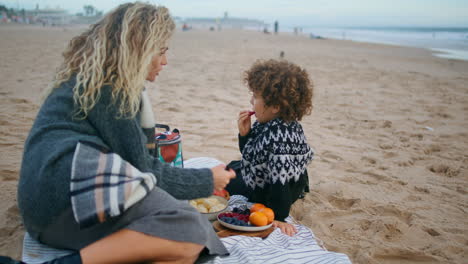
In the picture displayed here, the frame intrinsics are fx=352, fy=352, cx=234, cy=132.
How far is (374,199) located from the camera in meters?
3.26

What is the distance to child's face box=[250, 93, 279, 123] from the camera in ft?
9.16

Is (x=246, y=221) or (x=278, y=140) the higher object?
(x=278, y=140)

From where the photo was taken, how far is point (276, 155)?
265 cm

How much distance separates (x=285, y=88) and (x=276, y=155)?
51cm

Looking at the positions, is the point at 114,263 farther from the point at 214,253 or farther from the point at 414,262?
the point at 414,262

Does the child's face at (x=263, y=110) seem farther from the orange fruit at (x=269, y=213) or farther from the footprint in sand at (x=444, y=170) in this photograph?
the footprint in sand at (x=444, y=170)

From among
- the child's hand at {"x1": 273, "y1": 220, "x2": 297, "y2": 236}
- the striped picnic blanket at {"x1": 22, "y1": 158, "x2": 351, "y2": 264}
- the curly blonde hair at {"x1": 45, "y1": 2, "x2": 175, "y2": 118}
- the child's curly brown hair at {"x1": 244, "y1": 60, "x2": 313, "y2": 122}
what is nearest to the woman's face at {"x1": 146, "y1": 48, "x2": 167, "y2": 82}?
the curly blonde hair at {"x1": 45, "y1": 2, "x2": 175, "y2": 118}

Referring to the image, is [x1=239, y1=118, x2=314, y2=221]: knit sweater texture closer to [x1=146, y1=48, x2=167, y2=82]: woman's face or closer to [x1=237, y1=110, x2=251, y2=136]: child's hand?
[x1=237, y1=110, x2=251, y2=136]: child's hand

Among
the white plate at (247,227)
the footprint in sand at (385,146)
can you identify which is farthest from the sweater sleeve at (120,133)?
the footprint in sand at (385,146)

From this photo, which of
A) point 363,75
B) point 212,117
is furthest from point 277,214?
point 363,75

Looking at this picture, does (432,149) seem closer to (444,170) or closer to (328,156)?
(444,170)

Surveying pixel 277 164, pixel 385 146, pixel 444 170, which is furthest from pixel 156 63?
pixel 385 146

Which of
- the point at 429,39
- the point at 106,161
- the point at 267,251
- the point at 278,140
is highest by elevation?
the point at 429,39

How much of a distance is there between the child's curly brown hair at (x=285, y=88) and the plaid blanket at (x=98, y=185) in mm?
1378
